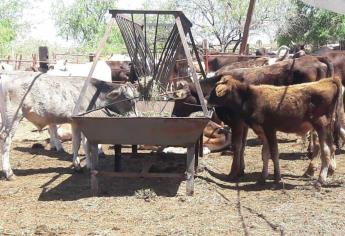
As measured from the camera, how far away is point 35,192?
7.21 meters

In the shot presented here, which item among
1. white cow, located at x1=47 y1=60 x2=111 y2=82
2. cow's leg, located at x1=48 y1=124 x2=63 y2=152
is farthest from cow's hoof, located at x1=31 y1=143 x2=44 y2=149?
white cow, located at x1=47 y1=60 x2=111 y2=82

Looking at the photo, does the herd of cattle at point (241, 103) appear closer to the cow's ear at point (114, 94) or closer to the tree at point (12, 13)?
the cow's ear at point (114, 94)

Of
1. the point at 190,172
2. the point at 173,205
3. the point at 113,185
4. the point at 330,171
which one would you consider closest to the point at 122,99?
the point at 113,185

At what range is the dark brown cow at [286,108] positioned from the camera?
693 centimetres

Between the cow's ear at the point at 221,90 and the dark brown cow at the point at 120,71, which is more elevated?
the cow's ear at the point at 221,90

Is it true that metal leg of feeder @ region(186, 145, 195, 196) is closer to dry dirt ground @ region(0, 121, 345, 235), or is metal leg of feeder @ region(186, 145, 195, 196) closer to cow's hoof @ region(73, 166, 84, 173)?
dry dirt ground @ region(0, 121, 345, 235)

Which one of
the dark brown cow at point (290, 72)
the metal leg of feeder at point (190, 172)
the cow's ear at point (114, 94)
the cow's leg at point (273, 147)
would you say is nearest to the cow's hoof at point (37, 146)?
the cow's ear at point (114, 94)

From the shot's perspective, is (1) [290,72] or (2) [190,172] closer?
(2) [190,172]

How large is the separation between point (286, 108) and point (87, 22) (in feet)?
107

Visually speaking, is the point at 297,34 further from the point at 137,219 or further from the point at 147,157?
the point at 137,219

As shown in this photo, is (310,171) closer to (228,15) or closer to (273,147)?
(273,147)

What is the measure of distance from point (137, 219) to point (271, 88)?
Answer: 2.90 meters

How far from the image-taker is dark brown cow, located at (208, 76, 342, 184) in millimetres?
6934

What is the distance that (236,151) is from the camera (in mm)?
7883
